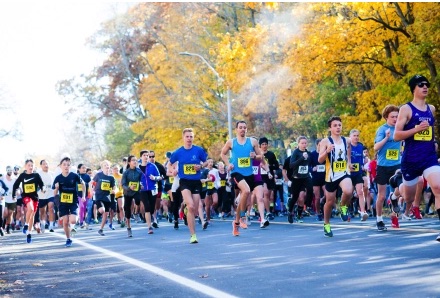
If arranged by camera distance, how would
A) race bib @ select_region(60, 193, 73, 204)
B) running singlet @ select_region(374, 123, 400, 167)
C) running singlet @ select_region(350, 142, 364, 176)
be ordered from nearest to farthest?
running singlet @ select_region(374, 123, 400, 167) → race bib @ select_region(60, 193, 73, 204) → running singlet @ select_region(350, 142, 364, 176)

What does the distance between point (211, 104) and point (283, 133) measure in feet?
22.0

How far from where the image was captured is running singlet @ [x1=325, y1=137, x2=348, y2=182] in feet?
47.7

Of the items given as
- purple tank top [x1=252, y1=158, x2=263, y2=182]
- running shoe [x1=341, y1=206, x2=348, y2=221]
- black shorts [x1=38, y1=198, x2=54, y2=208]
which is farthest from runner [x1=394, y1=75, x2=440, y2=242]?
black shorts [x1=38, y1=198, x2=54, y2=208]

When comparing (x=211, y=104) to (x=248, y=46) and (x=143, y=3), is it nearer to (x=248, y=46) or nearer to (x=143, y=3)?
(x=143, y=3)

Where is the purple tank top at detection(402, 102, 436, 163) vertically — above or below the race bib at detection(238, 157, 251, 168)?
below

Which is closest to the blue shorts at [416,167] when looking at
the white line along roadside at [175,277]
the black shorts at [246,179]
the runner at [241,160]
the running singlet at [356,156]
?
the white line along roadside at [175,277]

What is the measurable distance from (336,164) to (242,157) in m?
2.69

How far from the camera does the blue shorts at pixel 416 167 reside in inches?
436

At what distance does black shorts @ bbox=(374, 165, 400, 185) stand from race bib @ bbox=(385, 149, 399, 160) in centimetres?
17

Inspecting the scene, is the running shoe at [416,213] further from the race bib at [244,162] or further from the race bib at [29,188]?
the race bib at [29,188]

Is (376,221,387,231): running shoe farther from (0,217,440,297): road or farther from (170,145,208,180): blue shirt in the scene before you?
(170,145,208,180): blue shirt

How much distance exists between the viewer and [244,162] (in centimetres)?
1694

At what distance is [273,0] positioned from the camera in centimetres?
2883

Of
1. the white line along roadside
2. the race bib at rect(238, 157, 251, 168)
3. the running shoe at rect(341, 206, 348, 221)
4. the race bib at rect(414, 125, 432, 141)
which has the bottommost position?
the white line along roadside
